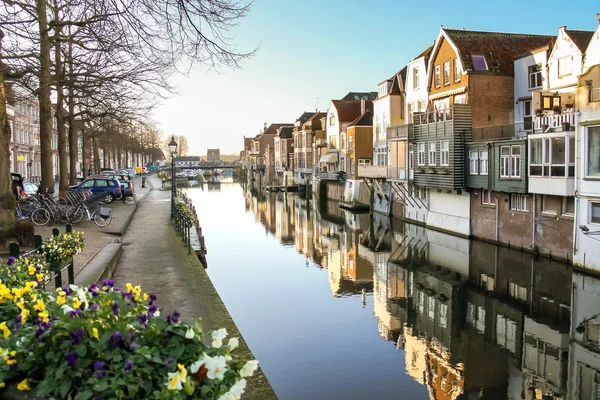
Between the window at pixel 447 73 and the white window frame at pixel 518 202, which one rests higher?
the window at pixel 447 73

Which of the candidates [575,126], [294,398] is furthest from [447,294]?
[294,398]

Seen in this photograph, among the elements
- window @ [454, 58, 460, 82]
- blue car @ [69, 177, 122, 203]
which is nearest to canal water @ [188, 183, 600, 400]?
blue car @ [69, 177, 122, 203]

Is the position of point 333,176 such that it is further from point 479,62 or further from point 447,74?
point 479,62

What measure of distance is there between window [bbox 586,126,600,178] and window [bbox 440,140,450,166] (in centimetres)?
1026

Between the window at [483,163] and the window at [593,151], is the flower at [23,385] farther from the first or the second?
the window at [483,163]

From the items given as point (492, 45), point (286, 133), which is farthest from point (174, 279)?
point (286, 133)

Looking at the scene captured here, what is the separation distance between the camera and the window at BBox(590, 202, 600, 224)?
1978 cm

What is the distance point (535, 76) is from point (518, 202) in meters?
8.59

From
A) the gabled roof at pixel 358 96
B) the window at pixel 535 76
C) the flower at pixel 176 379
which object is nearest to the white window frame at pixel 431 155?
the window at pixel 535 76

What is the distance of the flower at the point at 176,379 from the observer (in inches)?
119

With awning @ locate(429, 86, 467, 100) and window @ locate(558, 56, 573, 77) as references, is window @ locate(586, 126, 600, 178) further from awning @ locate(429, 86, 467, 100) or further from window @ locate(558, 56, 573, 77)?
awning @ locate(429, 86, 467, 100)

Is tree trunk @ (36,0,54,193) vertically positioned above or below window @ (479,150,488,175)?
above

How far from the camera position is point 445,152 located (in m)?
30.5

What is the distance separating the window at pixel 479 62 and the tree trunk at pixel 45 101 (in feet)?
74.6
